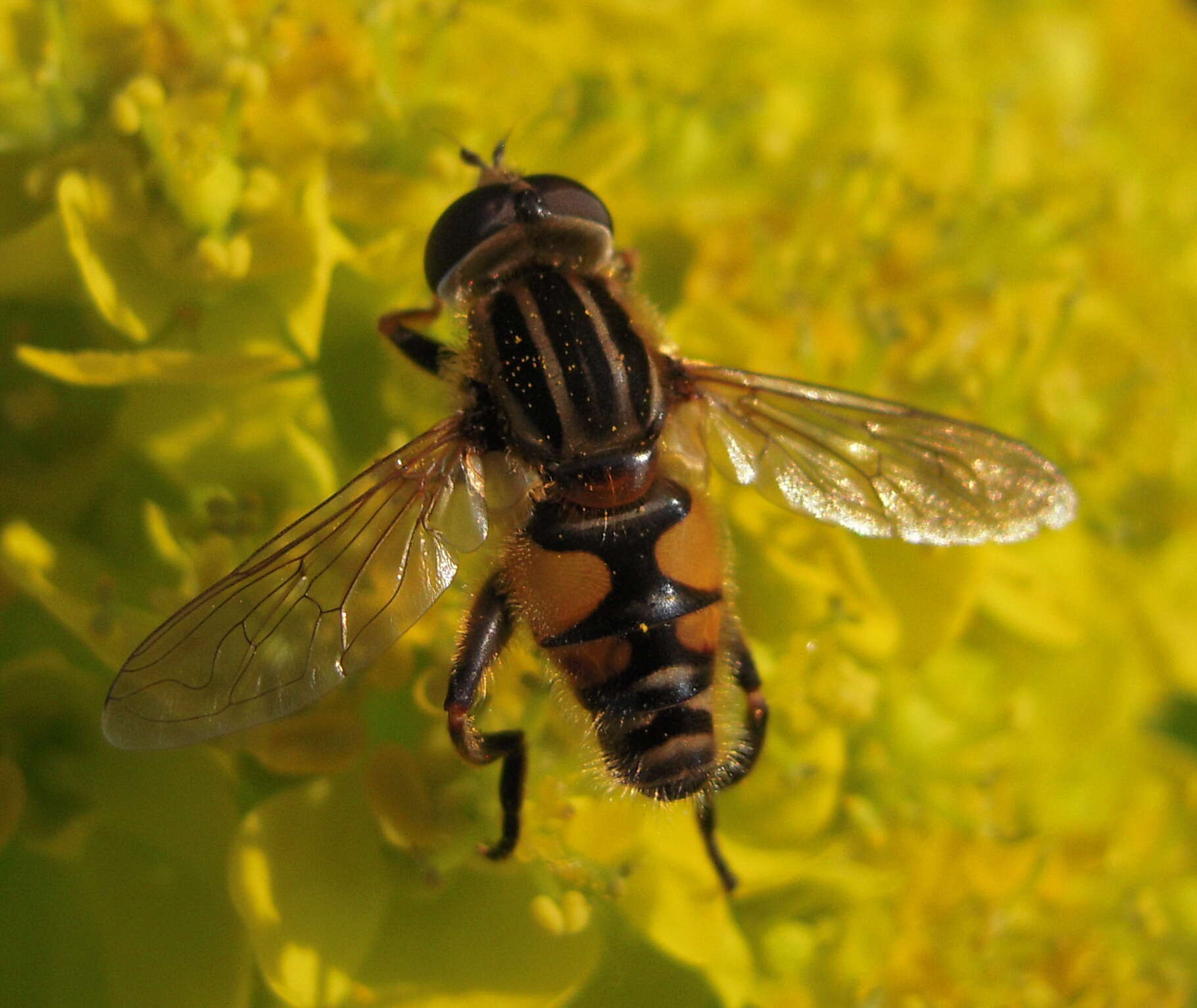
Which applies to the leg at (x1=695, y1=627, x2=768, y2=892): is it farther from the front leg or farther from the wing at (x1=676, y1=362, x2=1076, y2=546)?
the front leg

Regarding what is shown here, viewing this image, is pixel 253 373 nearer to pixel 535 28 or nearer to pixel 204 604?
pixel 204 604

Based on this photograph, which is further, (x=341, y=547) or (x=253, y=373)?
(x=253, y=373)

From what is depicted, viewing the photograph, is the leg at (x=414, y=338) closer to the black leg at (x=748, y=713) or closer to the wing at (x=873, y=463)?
the wing at (x=873, y=463)

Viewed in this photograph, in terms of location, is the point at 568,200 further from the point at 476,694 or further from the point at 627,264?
the point at 476,694

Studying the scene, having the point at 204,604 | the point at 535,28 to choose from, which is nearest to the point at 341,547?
the point at 204,604

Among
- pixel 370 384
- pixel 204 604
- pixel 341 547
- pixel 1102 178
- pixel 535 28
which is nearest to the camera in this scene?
pixel 204 604

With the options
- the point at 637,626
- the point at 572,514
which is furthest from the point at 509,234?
the point at 637,626
